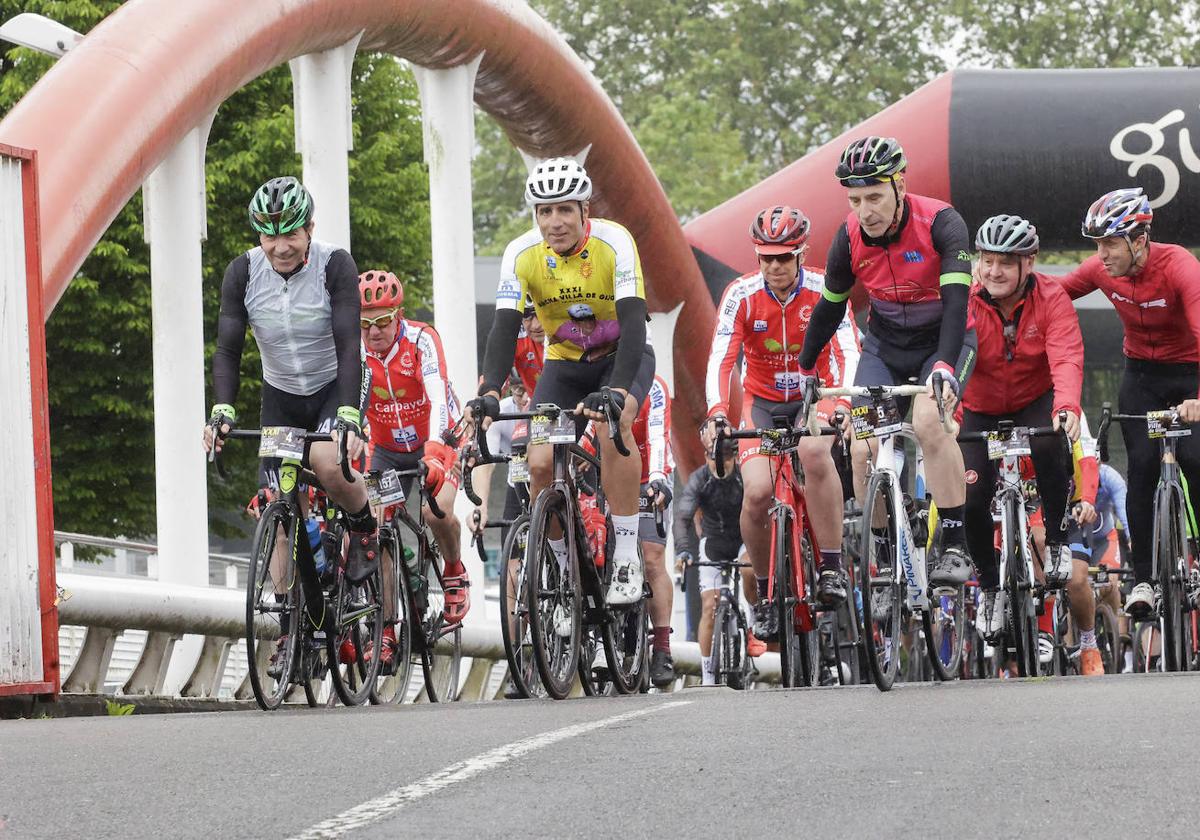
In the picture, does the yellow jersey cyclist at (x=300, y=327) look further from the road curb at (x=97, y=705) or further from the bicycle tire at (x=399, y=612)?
the road curb at (x=97, y=705)

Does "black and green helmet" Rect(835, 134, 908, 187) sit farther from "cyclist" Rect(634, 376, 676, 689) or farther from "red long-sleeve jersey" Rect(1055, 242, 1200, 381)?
"red long-sleeve jersey" Rect(1055, 242, 1200, 381)

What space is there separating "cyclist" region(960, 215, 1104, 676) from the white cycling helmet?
7.42 feet

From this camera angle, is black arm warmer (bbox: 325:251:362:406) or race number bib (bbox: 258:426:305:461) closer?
race number bib (bbox: 258:426:305:461)

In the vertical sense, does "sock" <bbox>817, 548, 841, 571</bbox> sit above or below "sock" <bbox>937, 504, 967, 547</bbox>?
below

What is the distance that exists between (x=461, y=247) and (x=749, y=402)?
7.94 m

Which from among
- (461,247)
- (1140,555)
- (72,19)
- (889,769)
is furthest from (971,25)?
(889,769)

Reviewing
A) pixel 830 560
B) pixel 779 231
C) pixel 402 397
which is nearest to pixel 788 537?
pixel 830 560

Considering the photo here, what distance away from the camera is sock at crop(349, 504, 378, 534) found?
10.8 m

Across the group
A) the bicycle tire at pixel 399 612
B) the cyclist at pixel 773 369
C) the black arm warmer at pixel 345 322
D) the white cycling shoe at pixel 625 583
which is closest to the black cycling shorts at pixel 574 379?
the cyclist at pixel 773 369

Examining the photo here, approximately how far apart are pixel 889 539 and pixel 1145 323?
301 cm

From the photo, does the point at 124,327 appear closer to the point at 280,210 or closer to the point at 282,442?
the point at 280,210

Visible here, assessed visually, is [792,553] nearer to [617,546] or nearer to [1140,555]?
[617,546]

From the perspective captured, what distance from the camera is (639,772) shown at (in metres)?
6.12

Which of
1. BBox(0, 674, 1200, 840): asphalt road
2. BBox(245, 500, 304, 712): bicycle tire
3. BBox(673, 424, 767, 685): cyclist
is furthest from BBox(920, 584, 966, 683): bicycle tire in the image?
BBox(673, 424, 767, 685): cyclist
